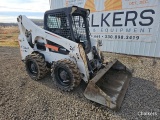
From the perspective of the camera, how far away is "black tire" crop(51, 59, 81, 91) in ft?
11.1

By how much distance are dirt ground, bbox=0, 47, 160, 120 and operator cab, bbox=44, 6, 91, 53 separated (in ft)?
4.85

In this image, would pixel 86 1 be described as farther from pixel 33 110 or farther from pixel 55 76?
pixel 33 110

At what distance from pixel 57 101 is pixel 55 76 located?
0.73 meters

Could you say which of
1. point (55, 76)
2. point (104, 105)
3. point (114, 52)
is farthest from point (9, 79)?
point (114, 52)

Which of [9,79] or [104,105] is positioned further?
[9,79]

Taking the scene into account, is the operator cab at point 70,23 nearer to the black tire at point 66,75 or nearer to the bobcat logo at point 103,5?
the black tire at point 66,75

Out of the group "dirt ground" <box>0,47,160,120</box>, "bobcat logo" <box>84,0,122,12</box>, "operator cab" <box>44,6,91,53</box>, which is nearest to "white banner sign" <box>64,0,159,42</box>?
"bobcat logo" <box>84,0,122,12</box>

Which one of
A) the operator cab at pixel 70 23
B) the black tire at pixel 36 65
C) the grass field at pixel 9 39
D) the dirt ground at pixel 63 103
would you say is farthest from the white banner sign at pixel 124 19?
the grass field at pixel 9 39

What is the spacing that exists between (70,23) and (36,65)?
1.67 m

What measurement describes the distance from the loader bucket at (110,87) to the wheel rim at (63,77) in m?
0.70

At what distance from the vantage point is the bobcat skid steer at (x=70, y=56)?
3381mm

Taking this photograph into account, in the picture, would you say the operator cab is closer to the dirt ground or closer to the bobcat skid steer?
the bobcat skid steer

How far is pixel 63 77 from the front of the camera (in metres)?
3.69

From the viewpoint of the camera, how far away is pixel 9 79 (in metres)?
4.62
